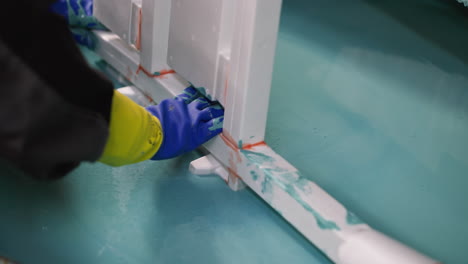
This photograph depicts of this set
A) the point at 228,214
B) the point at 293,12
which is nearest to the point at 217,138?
the point at 228,214

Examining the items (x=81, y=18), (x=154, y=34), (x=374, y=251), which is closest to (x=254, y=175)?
(x=374, y=251)

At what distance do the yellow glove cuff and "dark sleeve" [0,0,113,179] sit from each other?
12cm

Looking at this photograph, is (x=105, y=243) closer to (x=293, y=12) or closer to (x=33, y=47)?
(x=33, y=47)

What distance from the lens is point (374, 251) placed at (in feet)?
2.80

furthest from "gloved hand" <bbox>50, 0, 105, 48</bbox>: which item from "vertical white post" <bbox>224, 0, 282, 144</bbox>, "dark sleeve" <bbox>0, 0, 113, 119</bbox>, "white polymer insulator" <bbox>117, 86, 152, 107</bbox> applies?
"dark sleeve" <bbox>0, 0, 113, 119</bbox>

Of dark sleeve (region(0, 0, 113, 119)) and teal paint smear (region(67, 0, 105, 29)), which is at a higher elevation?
dark sleeve (region(0, 0, 113, 119))

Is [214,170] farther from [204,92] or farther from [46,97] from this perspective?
[46,97]

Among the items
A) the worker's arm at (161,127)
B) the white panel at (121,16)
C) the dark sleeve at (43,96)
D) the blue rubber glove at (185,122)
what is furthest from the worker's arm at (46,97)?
the white panel at (121,16)

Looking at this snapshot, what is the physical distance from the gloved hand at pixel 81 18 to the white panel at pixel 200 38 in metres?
0.45

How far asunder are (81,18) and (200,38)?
0.62 m

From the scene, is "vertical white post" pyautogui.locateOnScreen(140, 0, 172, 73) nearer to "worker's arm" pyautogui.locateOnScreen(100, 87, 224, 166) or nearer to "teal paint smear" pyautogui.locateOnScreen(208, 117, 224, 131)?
"worker's arm" pyautogui.locateOnScreen(100, 87, 224, 166)

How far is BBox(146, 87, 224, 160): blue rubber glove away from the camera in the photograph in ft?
3.55

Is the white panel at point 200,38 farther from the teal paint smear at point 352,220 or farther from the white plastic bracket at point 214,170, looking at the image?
the teal paint smear at point 352,220

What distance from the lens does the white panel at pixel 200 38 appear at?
1044 mm
